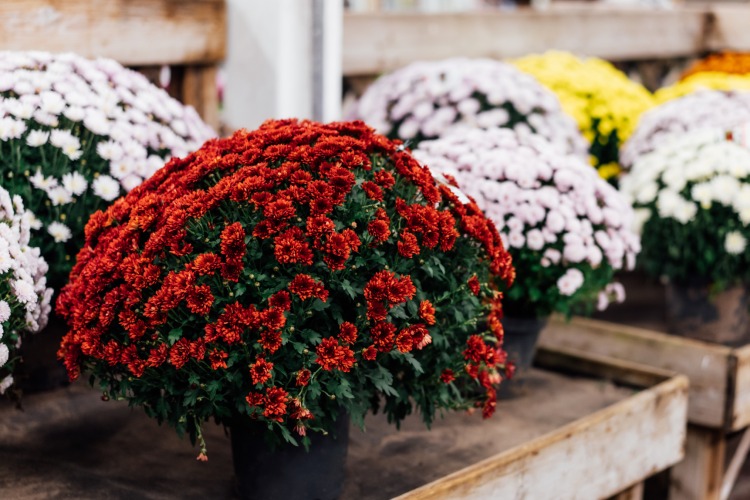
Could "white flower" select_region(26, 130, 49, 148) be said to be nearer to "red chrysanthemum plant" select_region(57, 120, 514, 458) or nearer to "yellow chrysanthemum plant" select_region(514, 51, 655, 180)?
"red chrysanthemum plant" select_region(57, 120, 514, 458)

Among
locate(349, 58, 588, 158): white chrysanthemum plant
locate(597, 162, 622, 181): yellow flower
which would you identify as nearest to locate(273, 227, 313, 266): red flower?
locate(349, 58, 588, 158): white chrysanthemum plant

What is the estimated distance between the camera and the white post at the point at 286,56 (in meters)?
3.23

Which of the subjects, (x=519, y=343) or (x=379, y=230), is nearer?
(x=379, y=230)

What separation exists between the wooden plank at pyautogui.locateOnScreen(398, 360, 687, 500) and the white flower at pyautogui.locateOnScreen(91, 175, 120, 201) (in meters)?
1.02

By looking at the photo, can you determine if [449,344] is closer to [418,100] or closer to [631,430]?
[631,430]

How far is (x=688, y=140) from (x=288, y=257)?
2108 mm

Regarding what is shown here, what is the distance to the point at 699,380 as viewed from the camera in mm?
2967

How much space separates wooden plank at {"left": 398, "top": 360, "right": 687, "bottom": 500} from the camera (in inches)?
79.4

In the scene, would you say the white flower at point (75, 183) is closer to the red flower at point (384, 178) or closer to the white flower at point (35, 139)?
the white flower at point (35, 139)

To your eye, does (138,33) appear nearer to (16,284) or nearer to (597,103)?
(16,284)

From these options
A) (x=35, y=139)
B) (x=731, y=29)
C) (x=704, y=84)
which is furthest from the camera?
(x=731, y=29)

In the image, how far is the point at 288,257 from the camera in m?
1.68

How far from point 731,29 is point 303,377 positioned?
14.4 feet

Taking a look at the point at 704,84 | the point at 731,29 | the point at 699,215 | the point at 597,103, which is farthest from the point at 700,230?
the point at 731,29
